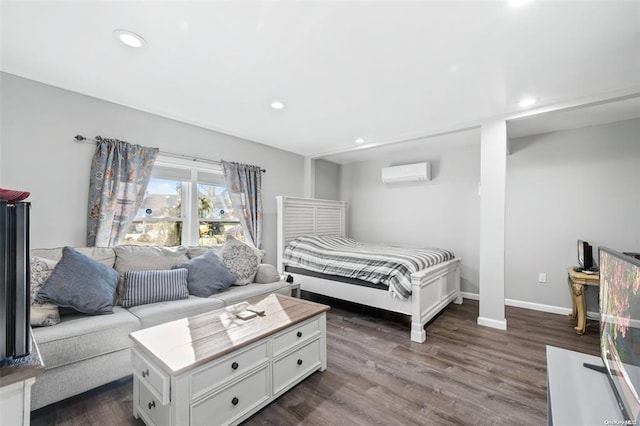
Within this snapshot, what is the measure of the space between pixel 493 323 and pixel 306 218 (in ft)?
9.22

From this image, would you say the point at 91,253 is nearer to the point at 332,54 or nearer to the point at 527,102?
the point at 332,54

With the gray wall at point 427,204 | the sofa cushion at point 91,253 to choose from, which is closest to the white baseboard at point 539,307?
the gray wall at point 427,204

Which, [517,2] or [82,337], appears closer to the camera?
[517,2]

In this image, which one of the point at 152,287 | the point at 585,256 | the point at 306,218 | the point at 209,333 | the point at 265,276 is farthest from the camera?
the point at 306,218

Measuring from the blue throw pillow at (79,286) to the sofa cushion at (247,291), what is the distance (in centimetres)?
82

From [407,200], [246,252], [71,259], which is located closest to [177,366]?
[71,259]

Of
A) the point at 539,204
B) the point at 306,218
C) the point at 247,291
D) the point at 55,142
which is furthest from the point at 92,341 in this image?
the point at 539,204

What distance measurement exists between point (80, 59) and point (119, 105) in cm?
79

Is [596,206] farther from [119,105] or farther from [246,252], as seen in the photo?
[119,105]

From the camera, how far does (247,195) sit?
389 centimetres

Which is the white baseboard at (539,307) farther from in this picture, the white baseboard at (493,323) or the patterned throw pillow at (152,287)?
the patterned throw pillow at (152,287)

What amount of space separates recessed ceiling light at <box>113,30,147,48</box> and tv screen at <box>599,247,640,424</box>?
8.80 ft

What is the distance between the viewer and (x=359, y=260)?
130 inches

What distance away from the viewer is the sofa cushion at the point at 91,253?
7.29 ft
